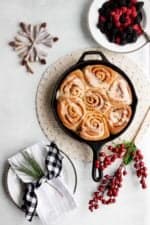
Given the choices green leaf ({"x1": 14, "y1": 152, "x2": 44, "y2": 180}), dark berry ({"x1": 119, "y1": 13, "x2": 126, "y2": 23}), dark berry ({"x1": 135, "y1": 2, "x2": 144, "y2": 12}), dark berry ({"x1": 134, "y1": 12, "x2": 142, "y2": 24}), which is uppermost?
dark berry ({"x1": 135, "y1": 2, "x2": 144, "y2": 12})

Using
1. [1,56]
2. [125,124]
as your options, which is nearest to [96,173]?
[125,124]

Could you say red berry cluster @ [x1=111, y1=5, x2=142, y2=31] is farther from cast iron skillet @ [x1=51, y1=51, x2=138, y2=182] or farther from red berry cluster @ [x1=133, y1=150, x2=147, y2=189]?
red berry cluster @ [x1=133, y1=150, x2=147, y2=189]

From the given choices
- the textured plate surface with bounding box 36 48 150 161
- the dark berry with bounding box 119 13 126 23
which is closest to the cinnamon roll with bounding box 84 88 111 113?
the textured plate surface with bounding box 36 48 150 161

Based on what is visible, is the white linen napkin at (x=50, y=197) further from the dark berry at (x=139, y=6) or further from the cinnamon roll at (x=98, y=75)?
the dark berry at (x=139, y=6)

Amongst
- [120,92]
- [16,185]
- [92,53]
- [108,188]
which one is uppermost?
[92,53]

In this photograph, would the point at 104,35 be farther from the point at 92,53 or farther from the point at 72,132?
the point at 72,132

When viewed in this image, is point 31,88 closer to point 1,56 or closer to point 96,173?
point 1,56

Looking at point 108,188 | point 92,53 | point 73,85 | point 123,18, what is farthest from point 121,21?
point 108,188

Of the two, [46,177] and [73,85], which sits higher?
[73,85]
